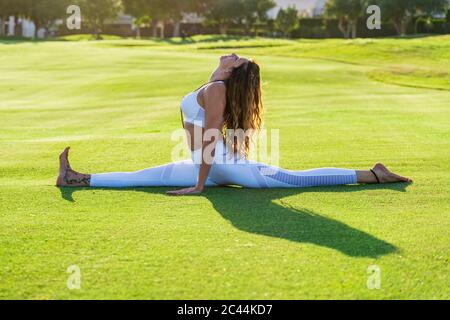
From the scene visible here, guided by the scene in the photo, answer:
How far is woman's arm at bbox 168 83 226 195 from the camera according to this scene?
730 cm

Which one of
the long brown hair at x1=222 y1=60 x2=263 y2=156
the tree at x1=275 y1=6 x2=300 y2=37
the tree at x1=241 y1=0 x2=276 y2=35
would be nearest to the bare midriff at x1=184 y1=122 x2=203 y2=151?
the long brown hair at x1=222 y1=60 x2=263 y2=156

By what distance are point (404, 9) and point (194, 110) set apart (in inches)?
2868

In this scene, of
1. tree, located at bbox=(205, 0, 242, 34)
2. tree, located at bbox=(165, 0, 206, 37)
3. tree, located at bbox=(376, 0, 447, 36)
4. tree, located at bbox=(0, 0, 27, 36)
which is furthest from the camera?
tree, located at bbox=(205, 0, 242, 34)

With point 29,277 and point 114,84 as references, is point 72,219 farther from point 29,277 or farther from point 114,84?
point 114,84

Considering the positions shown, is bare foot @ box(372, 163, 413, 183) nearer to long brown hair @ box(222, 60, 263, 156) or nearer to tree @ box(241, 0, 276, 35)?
long brown hair @ box(222, 60, 263, 156)

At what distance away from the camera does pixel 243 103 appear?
738cm

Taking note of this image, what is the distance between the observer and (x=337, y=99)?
63.4 ft

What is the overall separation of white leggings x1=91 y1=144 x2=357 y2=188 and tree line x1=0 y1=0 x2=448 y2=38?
68.6 meters

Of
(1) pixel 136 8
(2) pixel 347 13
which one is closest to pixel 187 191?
(2) pixel 347 13

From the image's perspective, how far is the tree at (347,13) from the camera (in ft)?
274

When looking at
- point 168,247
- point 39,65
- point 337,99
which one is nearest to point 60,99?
point 337,99

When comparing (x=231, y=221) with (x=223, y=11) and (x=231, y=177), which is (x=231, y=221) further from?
(x=223, y=11)

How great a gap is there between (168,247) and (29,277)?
3.43 feet
